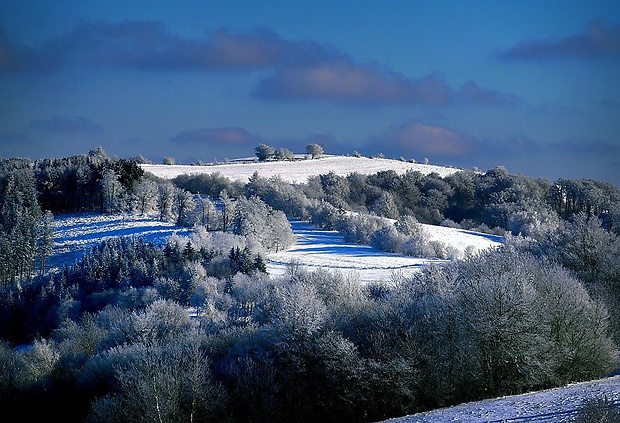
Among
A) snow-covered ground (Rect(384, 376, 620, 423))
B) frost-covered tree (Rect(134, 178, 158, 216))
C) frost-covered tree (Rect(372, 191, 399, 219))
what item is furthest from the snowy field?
snow-covered ground (Rect(384, 376, 620, 423))

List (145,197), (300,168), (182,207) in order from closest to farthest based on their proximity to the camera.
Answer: (182,207)
(145,197)
(300,168)

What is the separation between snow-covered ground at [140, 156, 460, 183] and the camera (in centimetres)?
15862

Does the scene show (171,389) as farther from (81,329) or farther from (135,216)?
(135,216)

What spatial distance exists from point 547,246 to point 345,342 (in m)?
27.1

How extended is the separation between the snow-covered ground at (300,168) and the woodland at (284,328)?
6062cm

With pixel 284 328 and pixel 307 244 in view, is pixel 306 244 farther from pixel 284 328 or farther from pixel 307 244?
pixel 284 328

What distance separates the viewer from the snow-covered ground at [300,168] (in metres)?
159

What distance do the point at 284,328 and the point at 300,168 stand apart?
12900 centimetres

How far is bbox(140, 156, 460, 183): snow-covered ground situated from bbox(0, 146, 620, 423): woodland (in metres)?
60.6

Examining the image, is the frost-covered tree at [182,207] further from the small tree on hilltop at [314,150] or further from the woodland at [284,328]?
the small tree on hilltop at [314,150]

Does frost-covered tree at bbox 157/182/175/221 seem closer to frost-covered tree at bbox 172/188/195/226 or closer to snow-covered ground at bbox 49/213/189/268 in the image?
frost-covered tree at bbox 172/188/195/226

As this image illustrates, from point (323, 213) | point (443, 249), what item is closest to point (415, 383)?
point (443, 249)

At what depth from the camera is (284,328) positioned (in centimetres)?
4384

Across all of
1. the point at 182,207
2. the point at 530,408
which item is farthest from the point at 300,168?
the point at 530,408
